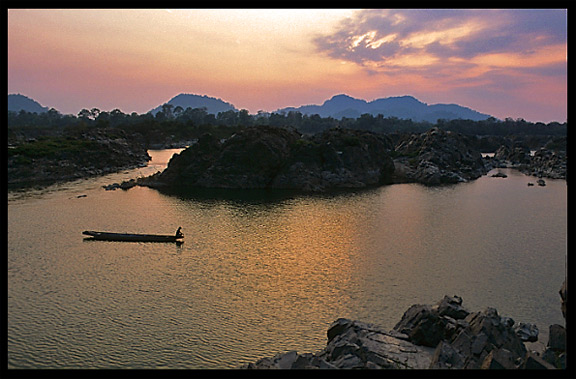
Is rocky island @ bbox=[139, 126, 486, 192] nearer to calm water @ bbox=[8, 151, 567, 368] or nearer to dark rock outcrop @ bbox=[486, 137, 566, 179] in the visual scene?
calm water @ bbox=[8, 151, 567, 368]

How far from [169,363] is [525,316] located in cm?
2463

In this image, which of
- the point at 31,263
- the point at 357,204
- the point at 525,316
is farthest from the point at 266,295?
the point at 357,204

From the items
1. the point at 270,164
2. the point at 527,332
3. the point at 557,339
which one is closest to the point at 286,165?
the point at 270,164

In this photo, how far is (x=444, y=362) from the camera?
19297mm

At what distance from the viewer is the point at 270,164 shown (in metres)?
96.5

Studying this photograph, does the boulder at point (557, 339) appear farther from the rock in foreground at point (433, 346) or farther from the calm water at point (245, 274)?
the calm water at point (245, 274)

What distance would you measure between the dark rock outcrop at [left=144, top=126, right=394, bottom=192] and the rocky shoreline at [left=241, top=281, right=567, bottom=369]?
65.1m

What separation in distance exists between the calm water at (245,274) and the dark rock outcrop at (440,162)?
3890 cm

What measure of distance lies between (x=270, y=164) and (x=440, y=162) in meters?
56.5

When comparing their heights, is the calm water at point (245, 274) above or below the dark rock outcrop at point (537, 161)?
below

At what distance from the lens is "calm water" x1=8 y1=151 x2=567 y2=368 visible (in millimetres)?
26594

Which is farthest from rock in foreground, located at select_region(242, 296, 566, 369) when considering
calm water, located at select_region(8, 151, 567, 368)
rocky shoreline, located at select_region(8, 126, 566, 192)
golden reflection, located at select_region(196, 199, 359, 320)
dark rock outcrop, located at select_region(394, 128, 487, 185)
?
dark rock outcrop, located at select_region(394, 128, 487, 185)

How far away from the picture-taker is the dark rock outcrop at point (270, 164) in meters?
94.1

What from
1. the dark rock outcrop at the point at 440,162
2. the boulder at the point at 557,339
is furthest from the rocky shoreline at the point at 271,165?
the boulder at the point at 557,339
